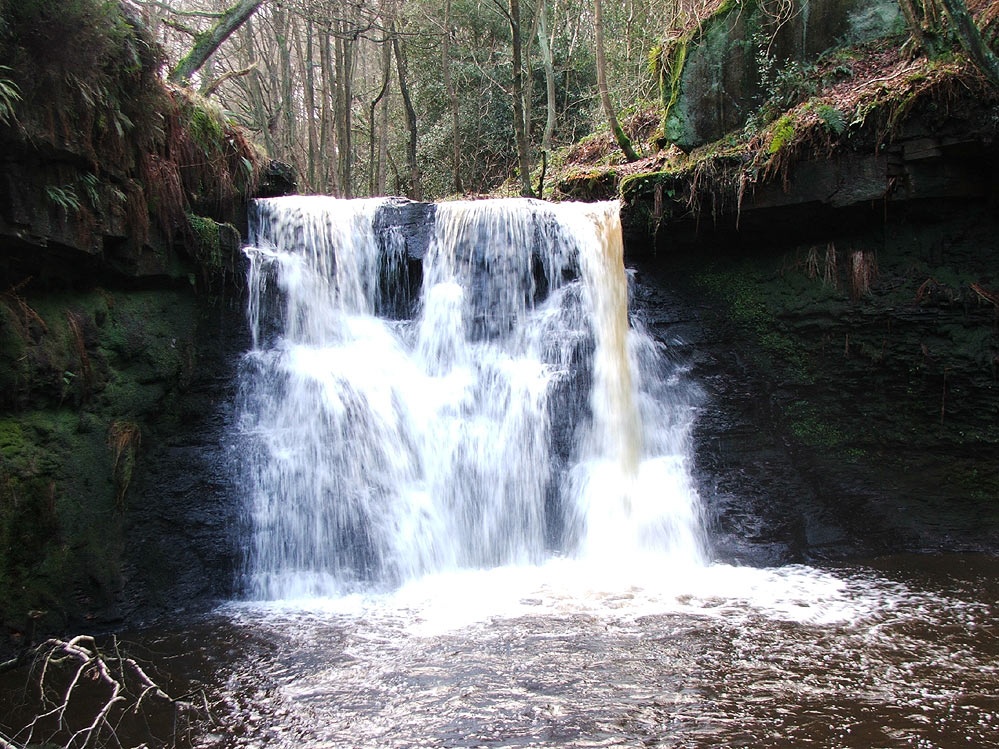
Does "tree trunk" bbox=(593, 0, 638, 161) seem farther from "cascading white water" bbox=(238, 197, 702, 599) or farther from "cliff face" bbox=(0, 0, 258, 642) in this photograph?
"cliff face" bbox=(0, 0, 258, 642)

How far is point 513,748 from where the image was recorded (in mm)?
3314

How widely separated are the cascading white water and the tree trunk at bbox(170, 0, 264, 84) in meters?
2.53

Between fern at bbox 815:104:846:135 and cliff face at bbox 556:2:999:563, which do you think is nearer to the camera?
cliff face at bbox 556:2:999:563

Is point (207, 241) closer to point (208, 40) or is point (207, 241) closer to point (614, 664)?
point (208, 40)

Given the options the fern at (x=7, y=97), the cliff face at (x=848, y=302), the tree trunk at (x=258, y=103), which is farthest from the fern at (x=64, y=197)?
the tree trunk at (x=258, y=103)

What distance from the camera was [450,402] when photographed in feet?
22.6

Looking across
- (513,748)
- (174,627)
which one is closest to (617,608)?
(513,748)

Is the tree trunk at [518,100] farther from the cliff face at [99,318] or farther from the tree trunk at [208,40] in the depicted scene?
the cliff face at [99,318]

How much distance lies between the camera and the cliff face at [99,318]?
15.6 ft

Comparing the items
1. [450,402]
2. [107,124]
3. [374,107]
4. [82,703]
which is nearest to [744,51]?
[450,402]

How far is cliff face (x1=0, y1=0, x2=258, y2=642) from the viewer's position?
15.6ft

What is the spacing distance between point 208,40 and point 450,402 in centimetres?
567

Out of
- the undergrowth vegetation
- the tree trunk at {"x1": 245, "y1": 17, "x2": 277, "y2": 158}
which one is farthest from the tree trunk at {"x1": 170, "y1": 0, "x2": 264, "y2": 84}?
the tree trunk at {"x1": 245, "y1": 17, "x2": 277, "y2": 158}

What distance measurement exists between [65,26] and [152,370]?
2.60 metres
